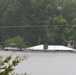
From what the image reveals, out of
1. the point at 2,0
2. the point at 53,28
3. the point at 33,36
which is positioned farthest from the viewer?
the point at 2,0

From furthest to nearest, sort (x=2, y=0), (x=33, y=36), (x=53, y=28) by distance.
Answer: (x=2, y=0) < (x=33, y=36) < (x=53, y=28)

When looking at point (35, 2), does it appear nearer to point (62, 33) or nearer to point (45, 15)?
point (45, 15)

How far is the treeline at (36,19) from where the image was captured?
34.5 meters

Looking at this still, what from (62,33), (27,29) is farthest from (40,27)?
(62,33)

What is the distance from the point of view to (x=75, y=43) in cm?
3322

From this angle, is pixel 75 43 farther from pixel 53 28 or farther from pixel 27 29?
pixel 27 29

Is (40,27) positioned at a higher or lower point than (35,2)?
lower

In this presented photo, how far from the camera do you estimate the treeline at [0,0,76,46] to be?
113 feet

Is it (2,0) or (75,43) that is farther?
(2,0)

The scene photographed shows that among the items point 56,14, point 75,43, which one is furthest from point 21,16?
point 75,43

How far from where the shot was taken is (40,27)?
36.5 metres

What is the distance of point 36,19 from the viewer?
3597 cm

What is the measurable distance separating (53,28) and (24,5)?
213 inches

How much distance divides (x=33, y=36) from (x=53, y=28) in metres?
3.14
